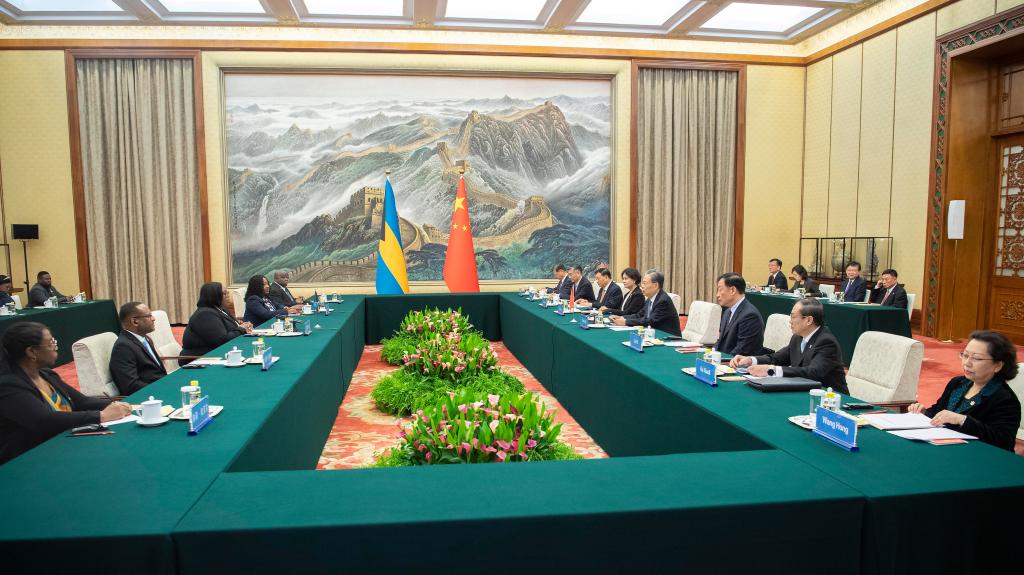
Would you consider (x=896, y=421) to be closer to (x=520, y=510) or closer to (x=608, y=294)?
(x=520, y=510)

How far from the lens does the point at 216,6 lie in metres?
8.73

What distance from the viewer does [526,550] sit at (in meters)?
1.50

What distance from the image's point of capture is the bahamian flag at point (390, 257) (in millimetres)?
8789

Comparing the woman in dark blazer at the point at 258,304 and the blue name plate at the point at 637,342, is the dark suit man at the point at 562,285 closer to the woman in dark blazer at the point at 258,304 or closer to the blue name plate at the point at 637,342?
the woman in dark blazer at the point at 258,304

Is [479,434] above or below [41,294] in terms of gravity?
below

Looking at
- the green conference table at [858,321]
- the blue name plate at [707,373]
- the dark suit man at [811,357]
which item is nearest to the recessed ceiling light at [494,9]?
the green conference table at [858,321]

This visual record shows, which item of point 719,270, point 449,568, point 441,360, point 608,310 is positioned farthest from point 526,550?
point 719,270

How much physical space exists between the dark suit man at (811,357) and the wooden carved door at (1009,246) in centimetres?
594

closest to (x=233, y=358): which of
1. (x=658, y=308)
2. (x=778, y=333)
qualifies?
(x=658, y=308)

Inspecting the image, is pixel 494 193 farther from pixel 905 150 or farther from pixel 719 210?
pixel 905 150

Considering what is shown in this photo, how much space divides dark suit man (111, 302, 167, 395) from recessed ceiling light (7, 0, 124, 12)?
708 centimetres

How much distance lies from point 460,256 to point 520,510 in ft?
25.2

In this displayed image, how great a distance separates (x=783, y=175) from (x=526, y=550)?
10736 mm

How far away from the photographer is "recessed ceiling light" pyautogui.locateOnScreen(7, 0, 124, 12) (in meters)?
8.40
